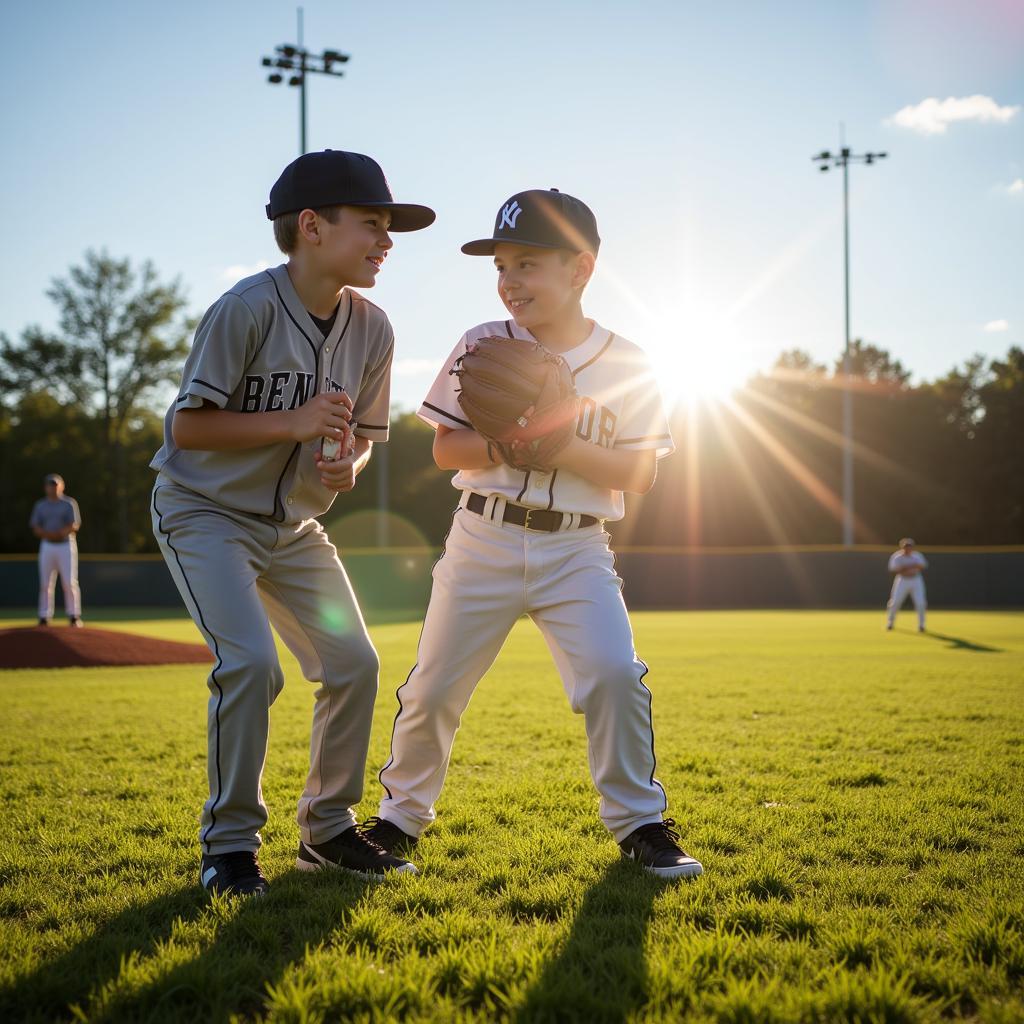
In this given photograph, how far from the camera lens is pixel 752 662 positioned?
11.6 m

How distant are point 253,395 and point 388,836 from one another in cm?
167

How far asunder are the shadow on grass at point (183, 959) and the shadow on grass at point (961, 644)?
12.6 metres

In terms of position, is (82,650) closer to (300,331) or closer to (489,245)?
(300,331)

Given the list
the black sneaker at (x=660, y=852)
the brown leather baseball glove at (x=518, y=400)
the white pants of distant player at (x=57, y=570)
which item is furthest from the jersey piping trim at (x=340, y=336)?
the white pants of distant player at (x=57, y=570)

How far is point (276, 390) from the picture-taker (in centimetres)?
342

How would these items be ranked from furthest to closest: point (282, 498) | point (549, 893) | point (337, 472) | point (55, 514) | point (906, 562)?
point (906, 562), point (55, 514), point (282, 498), point (337, 472), point (549, 893)

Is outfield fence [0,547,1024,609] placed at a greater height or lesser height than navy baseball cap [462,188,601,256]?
lesser

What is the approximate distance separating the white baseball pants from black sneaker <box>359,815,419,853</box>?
0.02 m

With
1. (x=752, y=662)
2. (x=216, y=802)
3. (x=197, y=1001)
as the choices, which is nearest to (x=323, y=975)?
(x=197, y=1001)

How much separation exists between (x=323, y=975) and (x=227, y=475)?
1.68 meters

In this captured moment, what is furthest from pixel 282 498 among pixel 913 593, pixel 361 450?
pixel 913 593

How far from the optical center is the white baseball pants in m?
3.40

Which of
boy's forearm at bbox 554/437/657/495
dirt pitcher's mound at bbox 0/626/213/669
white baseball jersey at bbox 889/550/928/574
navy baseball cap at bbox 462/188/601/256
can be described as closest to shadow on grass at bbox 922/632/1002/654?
white baseball jersey at bbox 889/550/928/574

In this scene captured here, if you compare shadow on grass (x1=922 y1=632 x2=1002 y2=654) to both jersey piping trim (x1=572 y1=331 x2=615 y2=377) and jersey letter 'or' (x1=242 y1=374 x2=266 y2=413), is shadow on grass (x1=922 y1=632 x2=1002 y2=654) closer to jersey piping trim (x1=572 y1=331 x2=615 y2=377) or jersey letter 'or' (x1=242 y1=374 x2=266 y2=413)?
jersey piping trim (x1=572 y1=331 x2=615 y2=377)
